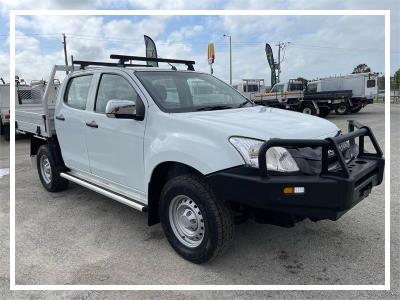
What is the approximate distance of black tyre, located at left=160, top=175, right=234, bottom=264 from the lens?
3.29 meters

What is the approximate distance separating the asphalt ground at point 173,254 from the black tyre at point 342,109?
17.0 metres

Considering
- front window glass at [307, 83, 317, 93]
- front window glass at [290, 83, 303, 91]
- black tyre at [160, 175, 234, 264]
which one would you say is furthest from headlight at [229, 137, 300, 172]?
front window glass at [307, 83, 317, 93]

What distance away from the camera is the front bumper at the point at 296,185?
2.91 metres

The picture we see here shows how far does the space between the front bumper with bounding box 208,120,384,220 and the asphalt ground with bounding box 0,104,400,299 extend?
719mm

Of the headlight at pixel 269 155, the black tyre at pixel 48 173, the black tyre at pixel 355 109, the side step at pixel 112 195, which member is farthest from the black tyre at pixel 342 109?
the headlight at pixel 269 155

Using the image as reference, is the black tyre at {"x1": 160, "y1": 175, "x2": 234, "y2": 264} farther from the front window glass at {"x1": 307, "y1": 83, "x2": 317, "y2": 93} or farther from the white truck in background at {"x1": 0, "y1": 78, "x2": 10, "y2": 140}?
the front window glass at {"x1": 307, "y1": 83, "x2": 317, "y2": 93}

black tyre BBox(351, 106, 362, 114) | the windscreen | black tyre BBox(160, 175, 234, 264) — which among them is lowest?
black tyre BBox(160, 175, 234, 264)

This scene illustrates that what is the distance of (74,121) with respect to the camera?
5039mm

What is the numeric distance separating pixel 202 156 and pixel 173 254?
116cm

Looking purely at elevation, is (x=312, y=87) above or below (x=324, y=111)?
above

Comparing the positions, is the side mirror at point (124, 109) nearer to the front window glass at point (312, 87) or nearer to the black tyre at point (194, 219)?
the black tyre at point (194, 219)

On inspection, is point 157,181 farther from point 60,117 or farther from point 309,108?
point 309,108

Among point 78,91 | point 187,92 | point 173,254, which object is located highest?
point 78,91

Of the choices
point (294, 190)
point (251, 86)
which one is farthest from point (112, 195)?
point (251, 86)
